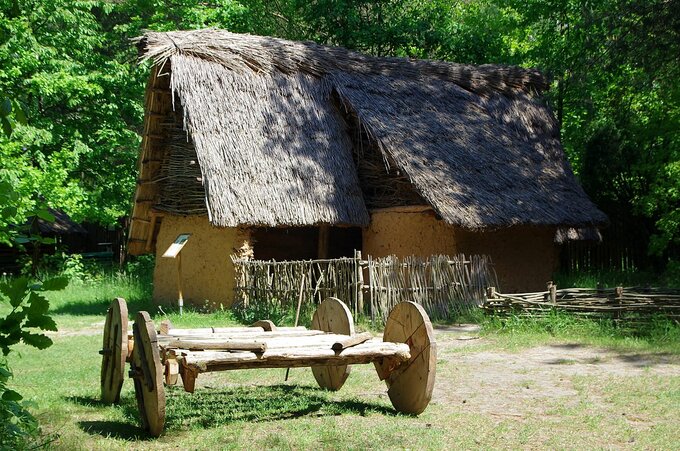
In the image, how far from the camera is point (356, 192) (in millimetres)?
14789

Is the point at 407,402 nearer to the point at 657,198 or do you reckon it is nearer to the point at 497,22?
the point at 657,198

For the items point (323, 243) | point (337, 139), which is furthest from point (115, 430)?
point (337, 139)

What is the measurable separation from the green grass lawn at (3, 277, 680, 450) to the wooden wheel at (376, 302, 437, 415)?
168 mm

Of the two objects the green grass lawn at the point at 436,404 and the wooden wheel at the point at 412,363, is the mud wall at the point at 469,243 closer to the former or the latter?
the green grass lawn at the point at 436,404

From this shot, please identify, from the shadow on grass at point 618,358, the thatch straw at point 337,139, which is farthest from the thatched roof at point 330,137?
the shadow on grass at point 618,358

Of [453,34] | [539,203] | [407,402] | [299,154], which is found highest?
[453,34]

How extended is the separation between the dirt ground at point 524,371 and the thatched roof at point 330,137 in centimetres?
382

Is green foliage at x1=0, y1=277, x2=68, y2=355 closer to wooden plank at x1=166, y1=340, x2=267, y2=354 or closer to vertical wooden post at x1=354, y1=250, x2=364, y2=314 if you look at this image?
wooden plank at x1=166, y1=340, x2=267, y2=354

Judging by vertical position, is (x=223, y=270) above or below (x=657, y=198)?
below

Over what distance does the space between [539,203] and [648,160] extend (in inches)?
146

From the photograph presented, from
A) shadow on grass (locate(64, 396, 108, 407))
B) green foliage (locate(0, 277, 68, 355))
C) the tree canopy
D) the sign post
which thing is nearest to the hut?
the sign post

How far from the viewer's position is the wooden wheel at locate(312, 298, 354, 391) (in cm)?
672

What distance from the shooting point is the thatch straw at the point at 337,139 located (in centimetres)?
1370

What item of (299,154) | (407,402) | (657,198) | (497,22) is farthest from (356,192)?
(497,22)
